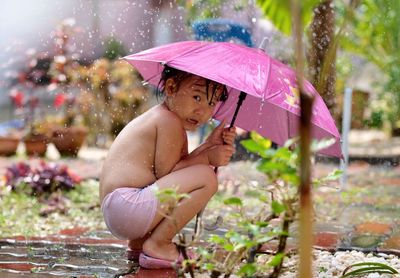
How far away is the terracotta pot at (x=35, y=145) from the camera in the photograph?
28.0 ft

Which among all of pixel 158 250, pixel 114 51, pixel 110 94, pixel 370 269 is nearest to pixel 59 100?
pixel 110 94

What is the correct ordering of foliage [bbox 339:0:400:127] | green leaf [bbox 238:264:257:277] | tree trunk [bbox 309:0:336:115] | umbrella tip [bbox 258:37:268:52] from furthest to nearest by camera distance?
foliage [bbox 339:0:400:127] < tree trunk [bbox 309:0:336:115] < umbrella tip [bbox 258:37:268:52] < green leaf [bbox 238:264:257:277]

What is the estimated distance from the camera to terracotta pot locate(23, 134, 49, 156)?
8.53 m

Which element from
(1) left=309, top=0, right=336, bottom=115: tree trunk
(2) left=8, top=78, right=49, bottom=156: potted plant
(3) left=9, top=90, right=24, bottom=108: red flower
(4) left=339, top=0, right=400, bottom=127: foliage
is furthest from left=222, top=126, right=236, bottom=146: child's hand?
(4) left=339, top=0, right=400, bottom=127: foliage

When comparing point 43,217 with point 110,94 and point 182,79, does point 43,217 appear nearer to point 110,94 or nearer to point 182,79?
point 182,79

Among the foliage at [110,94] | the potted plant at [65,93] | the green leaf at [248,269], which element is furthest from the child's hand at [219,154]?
the foliage at [110,94]

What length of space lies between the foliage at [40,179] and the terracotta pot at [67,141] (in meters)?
3.19

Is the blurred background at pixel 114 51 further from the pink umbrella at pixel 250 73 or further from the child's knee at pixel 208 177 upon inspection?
the child's knee at pixel 208 177

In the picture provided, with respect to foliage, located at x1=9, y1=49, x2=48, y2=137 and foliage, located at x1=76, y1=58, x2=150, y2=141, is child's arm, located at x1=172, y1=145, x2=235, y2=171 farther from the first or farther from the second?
foliage, located at x1=76, y1=58, x2=150, y2=141

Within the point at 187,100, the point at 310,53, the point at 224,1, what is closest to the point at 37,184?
the point at 310,53

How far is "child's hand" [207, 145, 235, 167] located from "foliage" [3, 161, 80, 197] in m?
2.46

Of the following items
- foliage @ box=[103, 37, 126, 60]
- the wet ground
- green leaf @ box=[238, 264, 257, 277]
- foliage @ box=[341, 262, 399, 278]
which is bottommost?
the wet ground

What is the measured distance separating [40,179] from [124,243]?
1.93m

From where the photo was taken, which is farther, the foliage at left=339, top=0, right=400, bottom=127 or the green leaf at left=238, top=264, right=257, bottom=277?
the foliage at left=339, top=0, right=400, bottom=127
